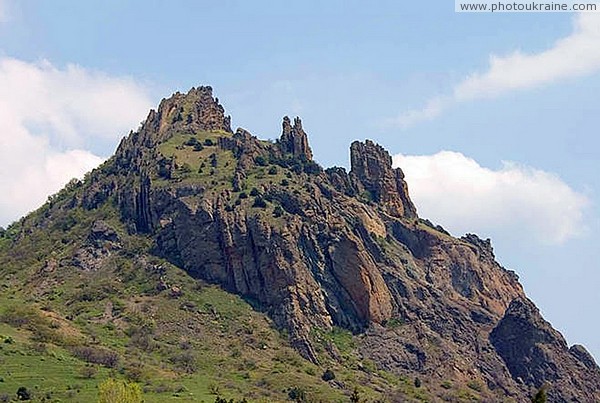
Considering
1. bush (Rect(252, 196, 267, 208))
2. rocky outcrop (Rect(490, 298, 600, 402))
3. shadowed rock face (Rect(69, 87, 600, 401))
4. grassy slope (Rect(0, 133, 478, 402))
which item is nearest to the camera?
grassy slope (Rect(0, 133, 478, 402))

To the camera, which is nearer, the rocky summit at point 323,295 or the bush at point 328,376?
the bush at point 328,376

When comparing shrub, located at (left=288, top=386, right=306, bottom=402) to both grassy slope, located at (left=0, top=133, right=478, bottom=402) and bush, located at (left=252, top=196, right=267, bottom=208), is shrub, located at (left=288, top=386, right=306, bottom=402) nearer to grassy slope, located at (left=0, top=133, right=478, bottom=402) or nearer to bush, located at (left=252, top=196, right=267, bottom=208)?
grassy slope, located at (left=0, top=133, right=478, bottom=402)

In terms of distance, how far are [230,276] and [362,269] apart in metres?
27.7

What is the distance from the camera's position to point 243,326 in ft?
581

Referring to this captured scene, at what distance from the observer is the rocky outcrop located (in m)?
190

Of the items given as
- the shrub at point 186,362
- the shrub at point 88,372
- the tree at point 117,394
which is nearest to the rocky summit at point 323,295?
the shrub at point 186,362

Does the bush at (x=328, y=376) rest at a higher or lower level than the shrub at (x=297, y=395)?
higher

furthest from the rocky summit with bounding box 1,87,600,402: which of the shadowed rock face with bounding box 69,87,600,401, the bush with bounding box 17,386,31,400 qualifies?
the bush with bounding box 17,386,31,400

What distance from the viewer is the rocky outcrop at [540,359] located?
189875mm

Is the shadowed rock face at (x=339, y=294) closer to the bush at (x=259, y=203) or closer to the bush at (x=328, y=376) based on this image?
the bush at (x=259, y=203)

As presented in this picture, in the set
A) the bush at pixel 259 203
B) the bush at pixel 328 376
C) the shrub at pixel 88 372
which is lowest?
the shrub at pixel 88 372

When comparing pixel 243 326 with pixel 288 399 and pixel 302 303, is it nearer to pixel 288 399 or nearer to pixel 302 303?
pixel 302 303

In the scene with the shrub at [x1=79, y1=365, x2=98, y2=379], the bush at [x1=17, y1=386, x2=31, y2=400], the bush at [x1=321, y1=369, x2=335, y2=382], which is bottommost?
the bush at [x1=17, y1=386, x2=31, y2=400]

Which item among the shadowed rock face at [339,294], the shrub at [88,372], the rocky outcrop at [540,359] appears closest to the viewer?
the shrub at [88,372]
